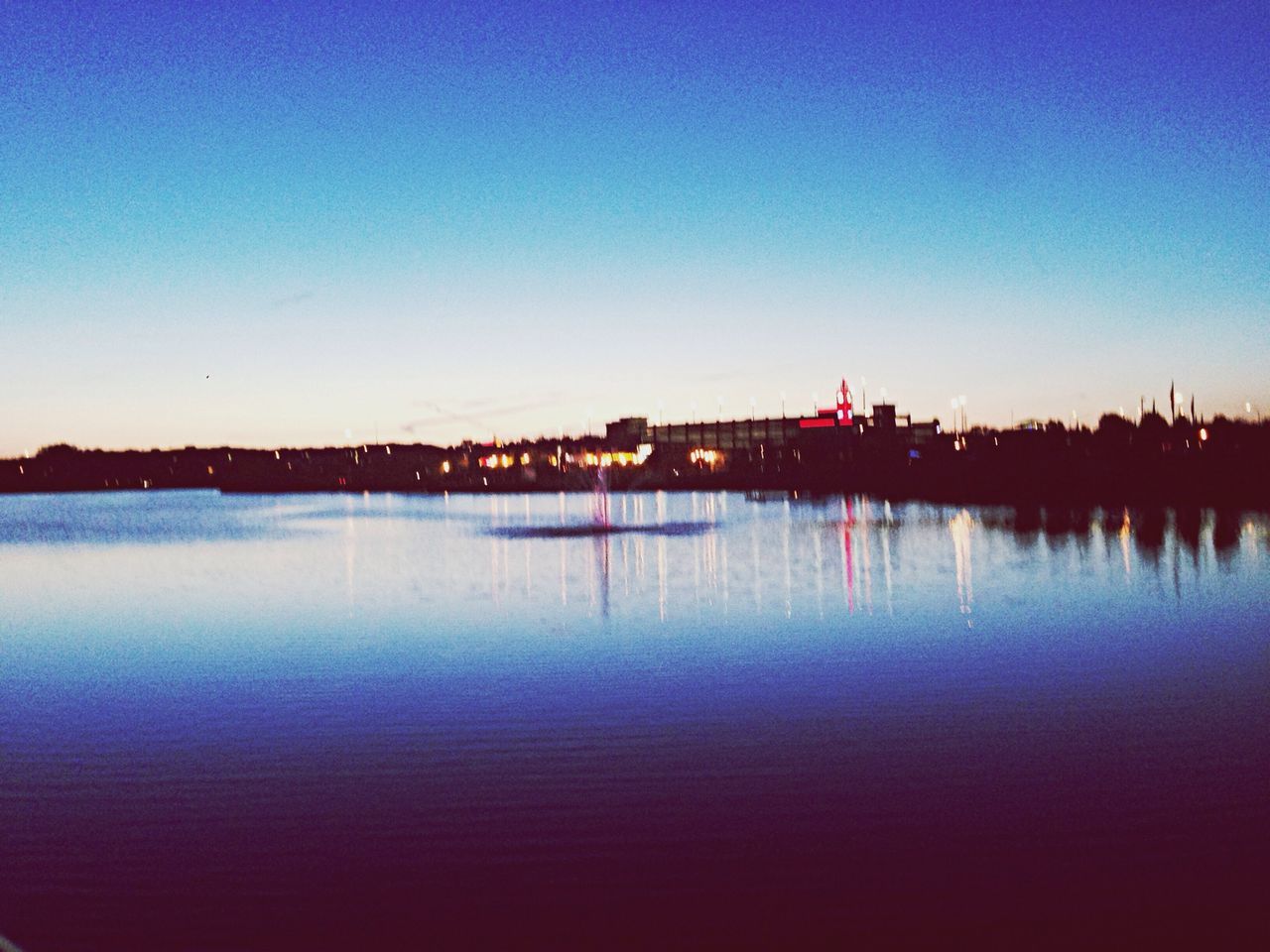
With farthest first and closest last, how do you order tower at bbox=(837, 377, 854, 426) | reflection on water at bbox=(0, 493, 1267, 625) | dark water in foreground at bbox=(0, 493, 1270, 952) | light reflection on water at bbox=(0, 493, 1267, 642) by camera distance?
tower at bbox=(837, 377, 854, 426) → reflection on water at bbox=(0, 493, 1267, 625) → light reflection on water at bbox=(0, 493, 1267, 642) → dark water in foreground at bbox=(0, 493, 1270, 952)

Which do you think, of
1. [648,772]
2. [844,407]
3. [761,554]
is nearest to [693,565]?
[761,554]

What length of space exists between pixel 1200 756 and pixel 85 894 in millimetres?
10991

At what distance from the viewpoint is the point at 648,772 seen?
39.1 ft

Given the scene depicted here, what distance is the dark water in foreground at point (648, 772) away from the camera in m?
8.15

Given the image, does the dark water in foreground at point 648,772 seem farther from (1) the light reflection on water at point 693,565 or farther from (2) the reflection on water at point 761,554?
(2) the reflection on water at point 761,554

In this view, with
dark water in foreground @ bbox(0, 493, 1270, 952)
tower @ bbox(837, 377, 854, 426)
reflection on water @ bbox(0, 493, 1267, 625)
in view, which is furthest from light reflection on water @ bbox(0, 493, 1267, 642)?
tower @ bbox(837, 377, 854, 426)

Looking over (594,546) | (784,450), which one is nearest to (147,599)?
(594,546)

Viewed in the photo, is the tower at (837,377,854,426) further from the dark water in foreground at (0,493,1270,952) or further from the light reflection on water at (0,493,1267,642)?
the dark water in foreground at (0,493,1270,952)

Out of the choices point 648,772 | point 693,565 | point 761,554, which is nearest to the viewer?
point 648,772

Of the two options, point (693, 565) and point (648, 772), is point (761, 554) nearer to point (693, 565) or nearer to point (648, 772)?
point (693, 565)

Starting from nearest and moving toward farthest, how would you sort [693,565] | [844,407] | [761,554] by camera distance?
[693,565]
[761,554]
[844,407]

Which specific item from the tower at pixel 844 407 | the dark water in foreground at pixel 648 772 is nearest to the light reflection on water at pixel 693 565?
the dark water in foreground at pixel 648 772

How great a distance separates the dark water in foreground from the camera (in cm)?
815

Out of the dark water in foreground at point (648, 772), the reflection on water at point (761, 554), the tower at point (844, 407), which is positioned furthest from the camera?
the tower at point (844, 407)
